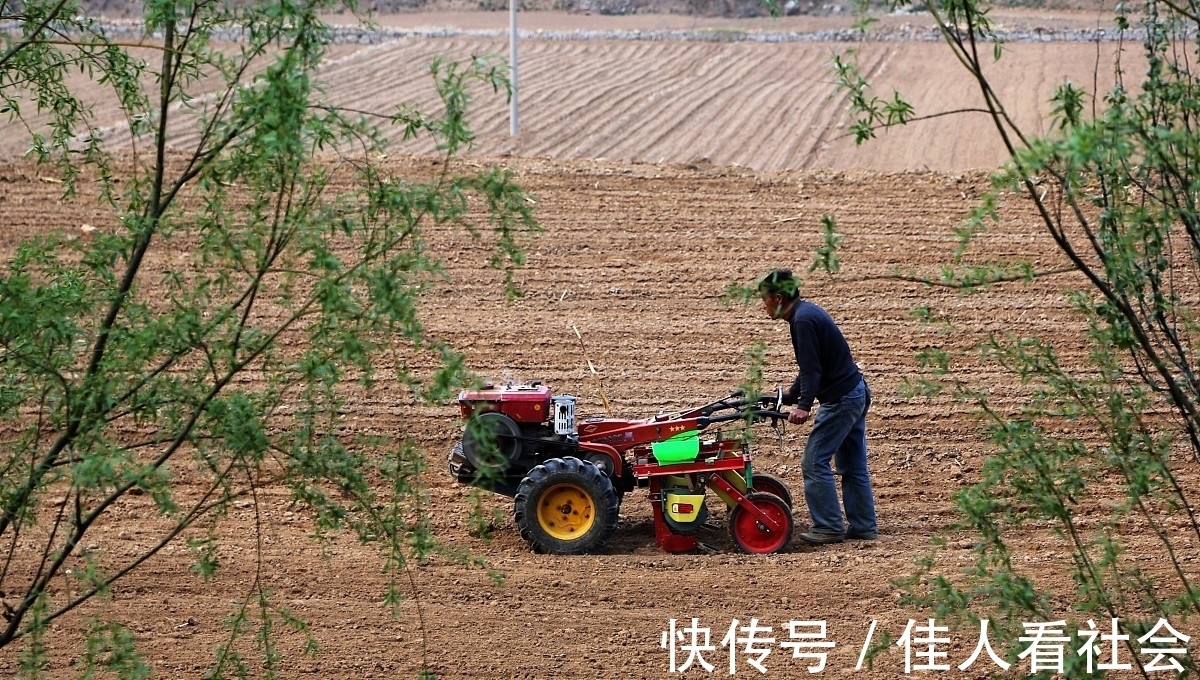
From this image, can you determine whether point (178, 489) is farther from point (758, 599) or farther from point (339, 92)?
point (339, 92)

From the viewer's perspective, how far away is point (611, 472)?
336 inches

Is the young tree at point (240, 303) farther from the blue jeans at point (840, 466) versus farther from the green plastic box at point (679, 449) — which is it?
the blue jeans at point (840, 466)

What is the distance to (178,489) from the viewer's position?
32.0 ft

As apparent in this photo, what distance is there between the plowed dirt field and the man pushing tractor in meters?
0.21

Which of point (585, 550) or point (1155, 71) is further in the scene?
point (585, 550)

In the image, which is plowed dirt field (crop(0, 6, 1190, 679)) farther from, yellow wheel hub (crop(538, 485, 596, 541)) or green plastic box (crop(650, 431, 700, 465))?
green plastic box (crop(650, 431, 700, 465))

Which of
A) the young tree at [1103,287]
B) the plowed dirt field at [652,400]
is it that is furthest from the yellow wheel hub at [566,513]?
Answer: the young tree at [1103,287]

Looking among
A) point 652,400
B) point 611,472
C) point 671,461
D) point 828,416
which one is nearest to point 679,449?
point 671,461

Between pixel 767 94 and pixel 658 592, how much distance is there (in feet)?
66.5

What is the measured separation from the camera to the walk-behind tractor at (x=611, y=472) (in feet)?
27.4

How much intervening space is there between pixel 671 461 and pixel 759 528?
2.46ft

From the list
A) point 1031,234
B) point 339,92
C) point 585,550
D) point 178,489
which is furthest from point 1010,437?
point 339,92

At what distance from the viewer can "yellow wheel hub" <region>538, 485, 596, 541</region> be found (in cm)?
847

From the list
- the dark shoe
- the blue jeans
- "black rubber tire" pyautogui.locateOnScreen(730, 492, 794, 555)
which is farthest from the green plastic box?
the dark shoe
